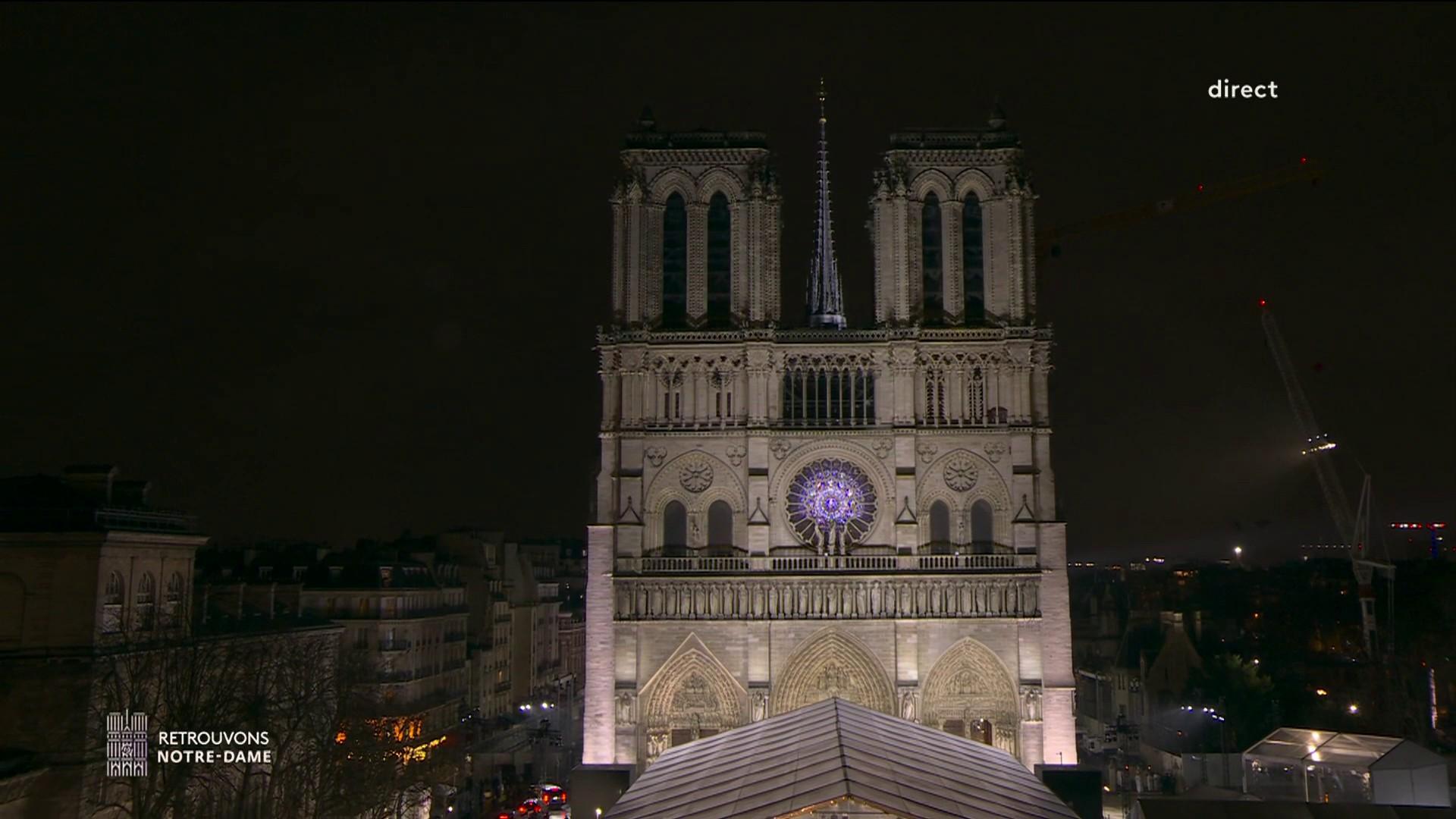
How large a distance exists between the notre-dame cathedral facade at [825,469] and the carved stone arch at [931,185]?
9 centimetres

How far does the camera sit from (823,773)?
28.6 metres

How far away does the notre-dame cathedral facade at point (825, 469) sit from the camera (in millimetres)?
55000

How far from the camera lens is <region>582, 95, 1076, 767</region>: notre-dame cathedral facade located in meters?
55.0

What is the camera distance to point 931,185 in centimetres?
5903

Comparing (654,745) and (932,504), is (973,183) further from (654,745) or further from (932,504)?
(654,745)

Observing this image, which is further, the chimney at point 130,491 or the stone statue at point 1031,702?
the stone statue at point 1031,702

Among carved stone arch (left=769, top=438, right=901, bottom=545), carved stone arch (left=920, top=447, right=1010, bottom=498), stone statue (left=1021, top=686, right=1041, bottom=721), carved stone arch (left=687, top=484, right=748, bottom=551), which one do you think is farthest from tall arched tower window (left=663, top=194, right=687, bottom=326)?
stone statue (left=1021, top=686, right=1041, bottom=721)

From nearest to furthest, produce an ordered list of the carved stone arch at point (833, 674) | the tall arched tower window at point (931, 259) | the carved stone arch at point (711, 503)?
the carved stone arch at point (833, 674) < the carved stone arch at point (711, 503) < the tall arched tower window at point (931, 259)

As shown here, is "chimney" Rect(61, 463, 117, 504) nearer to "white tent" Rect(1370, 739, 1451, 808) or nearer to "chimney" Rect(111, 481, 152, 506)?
"chimney" Rect(111, 481, 152, 506)

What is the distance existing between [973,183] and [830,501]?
14.1m

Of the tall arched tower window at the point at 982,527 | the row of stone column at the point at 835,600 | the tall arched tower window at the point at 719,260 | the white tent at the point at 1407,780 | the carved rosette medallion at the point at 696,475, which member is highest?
the tall arched tower window at the point at 719,260

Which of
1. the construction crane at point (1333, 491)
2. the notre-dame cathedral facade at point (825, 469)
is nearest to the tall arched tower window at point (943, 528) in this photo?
the notre-dame cathedral facade at point (825, 469)

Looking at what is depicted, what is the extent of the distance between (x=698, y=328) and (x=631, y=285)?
Answer: 10.3ft

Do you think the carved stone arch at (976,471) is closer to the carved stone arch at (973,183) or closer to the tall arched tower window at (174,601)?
the carved stone arch at (973,183)
